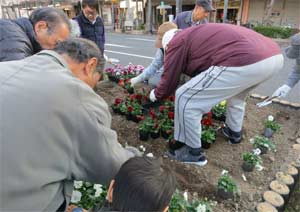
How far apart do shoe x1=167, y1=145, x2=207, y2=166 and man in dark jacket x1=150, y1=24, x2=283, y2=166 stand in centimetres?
1

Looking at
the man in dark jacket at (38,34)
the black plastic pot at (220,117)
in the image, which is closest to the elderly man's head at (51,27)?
the man in dark jacket at (38,34)

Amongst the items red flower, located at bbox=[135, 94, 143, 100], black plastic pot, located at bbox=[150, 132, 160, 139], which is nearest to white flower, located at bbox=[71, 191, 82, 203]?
black plastic pot, located at bbox=[150, 132, 160, 139]

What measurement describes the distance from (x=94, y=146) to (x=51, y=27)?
96cm

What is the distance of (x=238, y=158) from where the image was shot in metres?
2.35

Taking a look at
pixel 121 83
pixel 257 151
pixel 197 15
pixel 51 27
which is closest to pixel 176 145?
pixel 257 151

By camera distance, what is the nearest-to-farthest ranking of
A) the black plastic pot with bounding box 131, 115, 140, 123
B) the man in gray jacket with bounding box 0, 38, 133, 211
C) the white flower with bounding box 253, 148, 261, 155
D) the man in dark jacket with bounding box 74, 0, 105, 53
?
the man in gray jacket with bounding box 0, 38, 133, 211 < the white flower with bounding box 253, 148, 261, 155 < the black plastic pot with bounding box 131, 115, 140, 123 < the man in dark jacket with bounding box 74, 0, 105, 53

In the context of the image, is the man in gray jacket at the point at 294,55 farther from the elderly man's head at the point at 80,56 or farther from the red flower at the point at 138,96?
the elderly man's head at the point at 80,56

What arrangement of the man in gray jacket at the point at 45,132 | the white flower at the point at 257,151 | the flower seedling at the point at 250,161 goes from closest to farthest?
the man in gray jacket at the point at 45,132
the flower seedling at the point at 250,161
the white flower at the point at 257,151

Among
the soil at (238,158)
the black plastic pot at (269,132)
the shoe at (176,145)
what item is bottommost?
the soil at (238,158)

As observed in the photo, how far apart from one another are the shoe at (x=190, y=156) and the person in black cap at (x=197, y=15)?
179 centimetres

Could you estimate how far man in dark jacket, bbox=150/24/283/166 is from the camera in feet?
6.20

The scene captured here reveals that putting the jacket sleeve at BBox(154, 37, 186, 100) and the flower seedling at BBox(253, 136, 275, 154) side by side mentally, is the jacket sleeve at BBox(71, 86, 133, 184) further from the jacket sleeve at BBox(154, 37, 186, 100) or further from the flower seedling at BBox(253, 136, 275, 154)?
the flower seedling at BBox(253, 136, 275, 154)

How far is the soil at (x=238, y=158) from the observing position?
74.2 inches

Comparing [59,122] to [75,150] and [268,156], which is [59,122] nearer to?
[75,150]
